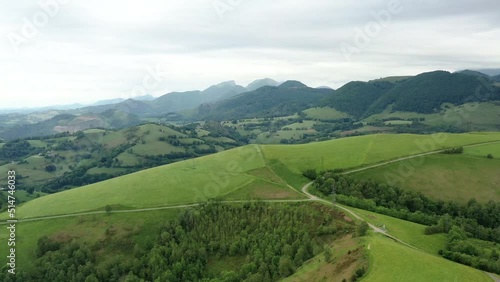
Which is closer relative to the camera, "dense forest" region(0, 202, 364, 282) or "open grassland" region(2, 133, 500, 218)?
"dense forest" region(0, 202, 364, 282)

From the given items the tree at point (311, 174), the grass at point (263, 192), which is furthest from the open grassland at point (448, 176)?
the grass at point (263, 192)

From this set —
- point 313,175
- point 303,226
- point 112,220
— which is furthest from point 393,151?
point 112,220

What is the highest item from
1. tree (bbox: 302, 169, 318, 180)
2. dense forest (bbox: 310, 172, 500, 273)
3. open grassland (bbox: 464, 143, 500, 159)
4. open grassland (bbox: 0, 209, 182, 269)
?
open grassland (bbox: 464, 143, 500, 159)

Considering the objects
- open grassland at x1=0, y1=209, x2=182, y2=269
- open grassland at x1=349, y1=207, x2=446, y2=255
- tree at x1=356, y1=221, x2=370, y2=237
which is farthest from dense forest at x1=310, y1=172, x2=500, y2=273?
open grassland at x1=0, y1=209, x2=182, y2=269

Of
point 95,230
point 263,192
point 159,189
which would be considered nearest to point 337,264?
point 263,192

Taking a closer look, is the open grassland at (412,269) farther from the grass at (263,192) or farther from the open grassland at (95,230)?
the open grassland at (95,230)

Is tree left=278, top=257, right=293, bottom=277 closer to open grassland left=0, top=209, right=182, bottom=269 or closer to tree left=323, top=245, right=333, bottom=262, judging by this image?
tree left=323, top=245, right=333, bottom=262

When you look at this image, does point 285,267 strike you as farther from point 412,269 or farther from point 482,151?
point 482,151
